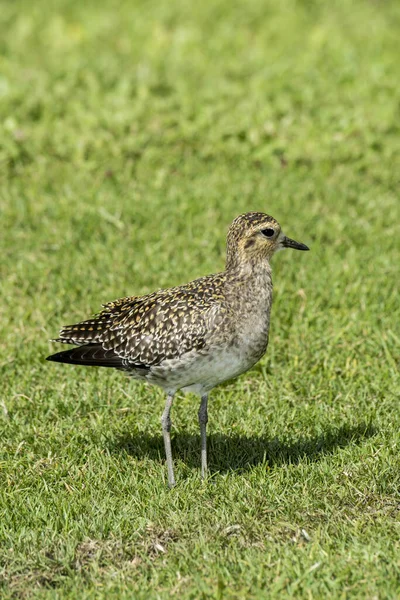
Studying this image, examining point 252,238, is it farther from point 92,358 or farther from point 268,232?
point 92,358

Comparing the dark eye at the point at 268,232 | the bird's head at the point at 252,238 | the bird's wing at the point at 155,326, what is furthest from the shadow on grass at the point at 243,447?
the dark eye at the point at 268,232

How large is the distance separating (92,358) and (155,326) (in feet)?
1.71

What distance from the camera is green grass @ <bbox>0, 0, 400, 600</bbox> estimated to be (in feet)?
18.0

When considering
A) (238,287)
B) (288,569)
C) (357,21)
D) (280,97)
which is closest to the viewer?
(288,569)

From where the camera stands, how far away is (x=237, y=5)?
16.9 metres

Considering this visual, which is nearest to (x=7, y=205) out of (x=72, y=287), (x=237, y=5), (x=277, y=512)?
(x=72, y=287)

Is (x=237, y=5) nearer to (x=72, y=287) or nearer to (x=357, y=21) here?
(x=357, y=21)

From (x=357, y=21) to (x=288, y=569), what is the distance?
13.0m

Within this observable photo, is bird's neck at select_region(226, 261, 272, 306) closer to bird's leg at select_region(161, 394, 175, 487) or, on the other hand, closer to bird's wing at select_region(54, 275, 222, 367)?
bird's wing at select_region(54, 275, 222, 367)

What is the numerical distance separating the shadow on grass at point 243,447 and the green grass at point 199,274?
18 millimetres

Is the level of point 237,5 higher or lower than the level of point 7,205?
higher

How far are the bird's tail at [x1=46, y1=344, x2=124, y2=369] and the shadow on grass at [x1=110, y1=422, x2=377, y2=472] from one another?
628 millimetres

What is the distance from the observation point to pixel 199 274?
9.16 meters

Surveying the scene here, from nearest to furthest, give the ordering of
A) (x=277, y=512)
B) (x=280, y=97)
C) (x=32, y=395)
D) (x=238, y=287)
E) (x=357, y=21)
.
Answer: (x=277, y=512), (x=238, y=287), (x=32, y=395), (x=280, y=97), (x=357, y=21)
